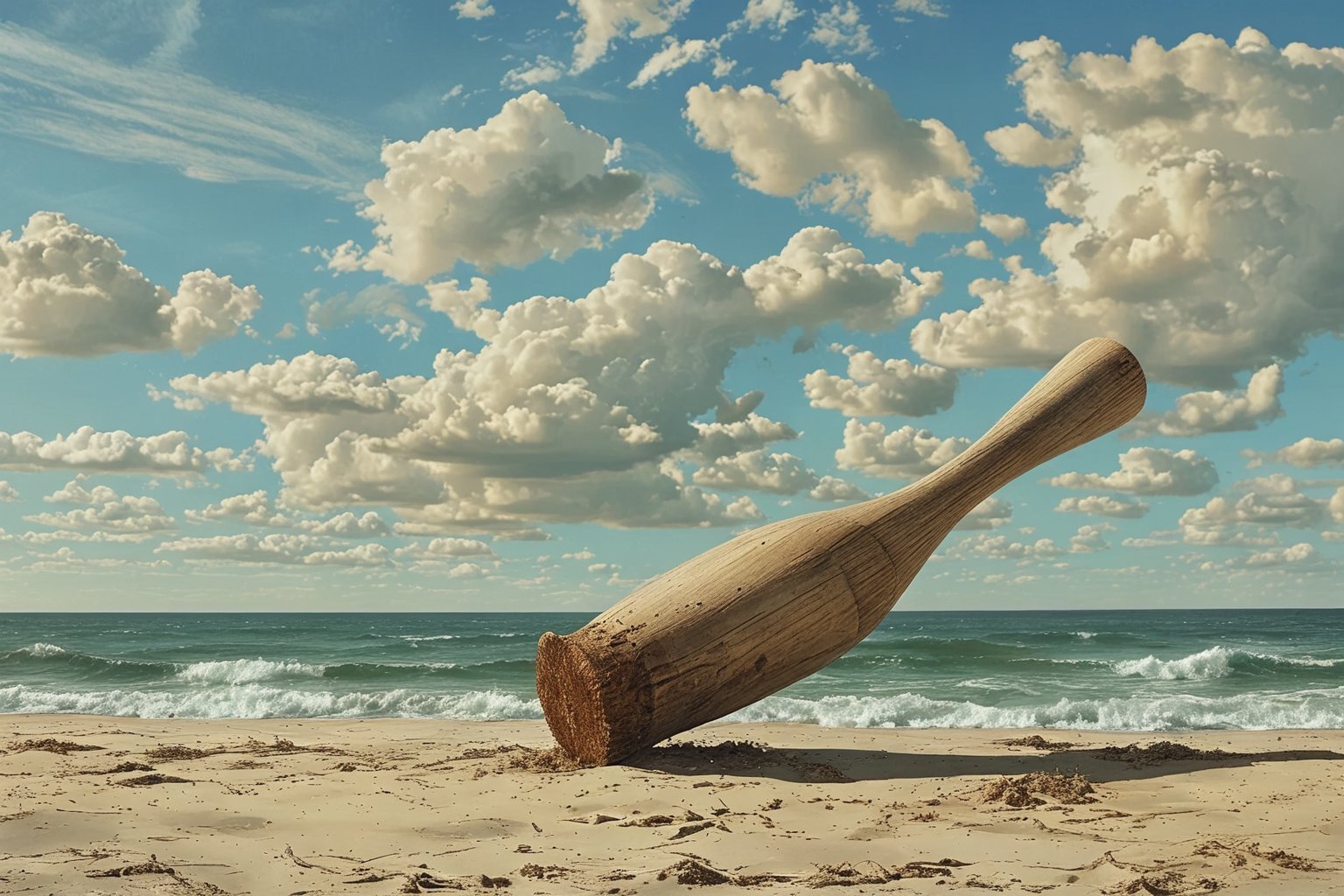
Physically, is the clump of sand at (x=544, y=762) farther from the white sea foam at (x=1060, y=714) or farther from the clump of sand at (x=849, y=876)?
the white sea foam at (x=1060, y=714)

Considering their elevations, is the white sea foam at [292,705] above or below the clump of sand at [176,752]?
below

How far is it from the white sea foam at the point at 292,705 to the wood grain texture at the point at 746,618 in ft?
21.9

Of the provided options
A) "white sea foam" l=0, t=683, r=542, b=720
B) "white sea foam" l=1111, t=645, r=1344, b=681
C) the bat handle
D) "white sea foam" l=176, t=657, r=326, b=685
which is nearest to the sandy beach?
the bat handle

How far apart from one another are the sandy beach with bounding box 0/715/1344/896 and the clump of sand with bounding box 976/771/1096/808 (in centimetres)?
2

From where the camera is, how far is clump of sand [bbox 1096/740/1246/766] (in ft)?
26.3

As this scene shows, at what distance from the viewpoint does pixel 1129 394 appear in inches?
346

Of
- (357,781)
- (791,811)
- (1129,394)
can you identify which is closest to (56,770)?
(357,781)

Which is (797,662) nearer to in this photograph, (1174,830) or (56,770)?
(1174,830)

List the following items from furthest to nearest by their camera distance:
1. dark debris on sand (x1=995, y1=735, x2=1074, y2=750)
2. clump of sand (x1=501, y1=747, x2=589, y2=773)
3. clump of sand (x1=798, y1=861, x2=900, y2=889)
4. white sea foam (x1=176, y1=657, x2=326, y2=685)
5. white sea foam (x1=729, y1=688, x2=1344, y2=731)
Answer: white sea foam (x1=176, y1=657, x2=326, y2=685), white sea foam (x1=729, y1=688, x2=1344, y2=731), dark debris on sand (x1=995, y1=735, x2=1074, y2=750), clump of sand (x1=501, y1=747, x2=589, y2=773), clump of sand (x1=798, y1=861, x2=900, y2=889)

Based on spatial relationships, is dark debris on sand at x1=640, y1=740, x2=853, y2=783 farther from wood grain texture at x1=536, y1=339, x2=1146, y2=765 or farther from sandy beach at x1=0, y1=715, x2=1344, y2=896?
wood grain texture at x1=536, y1=339, x2=1146, y2=765

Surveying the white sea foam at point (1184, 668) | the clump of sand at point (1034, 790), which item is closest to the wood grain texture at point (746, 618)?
the clump of sand at point (1034, 790)

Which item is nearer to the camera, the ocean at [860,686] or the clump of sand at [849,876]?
the clump of sand at [849,876]

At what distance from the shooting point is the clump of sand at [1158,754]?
8004mm

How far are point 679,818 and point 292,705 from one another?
10.3 m
